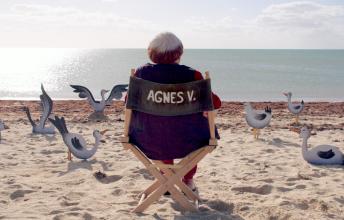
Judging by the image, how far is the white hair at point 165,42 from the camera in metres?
4.12

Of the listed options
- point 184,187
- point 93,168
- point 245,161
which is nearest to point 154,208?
point 184,187

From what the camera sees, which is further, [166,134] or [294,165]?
[294,165]

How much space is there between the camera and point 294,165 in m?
6.31

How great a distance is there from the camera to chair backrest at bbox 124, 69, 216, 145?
3963 millimetres

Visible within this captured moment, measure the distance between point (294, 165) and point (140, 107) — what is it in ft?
10.2

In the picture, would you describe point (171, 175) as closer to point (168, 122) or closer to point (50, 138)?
point (168, 122)

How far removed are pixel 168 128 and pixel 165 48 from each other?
734 mm

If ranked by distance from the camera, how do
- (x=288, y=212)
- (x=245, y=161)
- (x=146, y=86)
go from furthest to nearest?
(x=245, y=161) < (x=288, y=212) < (x=146, y=86)

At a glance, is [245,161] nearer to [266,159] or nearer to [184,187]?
[266,159]

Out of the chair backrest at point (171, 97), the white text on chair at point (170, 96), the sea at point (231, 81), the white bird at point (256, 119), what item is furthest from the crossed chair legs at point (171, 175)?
the sea at point (231, 81)

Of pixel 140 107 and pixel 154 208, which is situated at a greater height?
pixel 140 107

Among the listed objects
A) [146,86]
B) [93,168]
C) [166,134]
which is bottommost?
[93,168]

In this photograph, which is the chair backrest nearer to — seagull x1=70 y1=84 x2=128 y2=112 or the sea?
seagull x1=70 y1=84 x2=128 y2=112

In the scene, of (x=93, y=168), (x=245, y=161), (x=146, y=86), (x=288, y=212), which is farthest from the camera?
(x=245, y=161)
